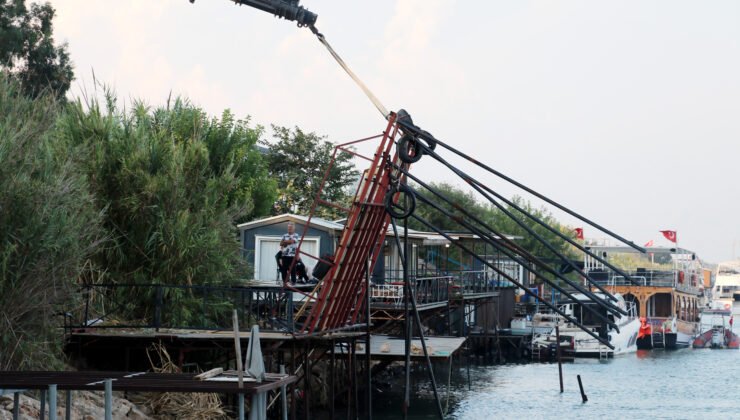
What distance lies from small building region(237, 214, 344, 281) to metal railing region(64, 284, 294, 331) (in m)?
8.92

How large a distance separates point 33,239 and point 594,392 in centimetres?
2897

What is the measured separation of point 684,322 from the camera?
71.2m

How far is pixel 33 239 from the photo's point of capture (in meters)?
18.8

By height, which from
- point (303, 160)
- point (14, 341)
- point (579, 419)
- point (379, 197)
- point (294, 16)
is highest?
point (303, 160)

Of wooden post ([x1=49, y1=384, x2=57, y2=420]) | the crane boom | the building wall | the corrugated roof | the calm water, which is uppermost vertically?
the crane boom

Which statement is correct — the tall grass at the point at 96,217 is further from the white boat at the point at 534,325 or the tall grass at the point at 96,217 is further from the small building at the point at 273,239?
the white boat at the point at 534,325

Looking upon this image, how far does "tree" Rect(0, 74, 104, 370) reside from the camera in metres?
18.4

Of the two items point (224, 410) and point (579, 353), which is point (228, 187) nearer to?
point (224, 410)

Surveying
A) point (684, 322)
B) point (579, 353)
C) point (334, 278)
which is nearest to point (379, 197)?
point (334, 278)

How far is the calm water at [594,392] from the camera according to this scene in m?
36.2

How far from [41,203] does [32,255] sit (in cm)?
93

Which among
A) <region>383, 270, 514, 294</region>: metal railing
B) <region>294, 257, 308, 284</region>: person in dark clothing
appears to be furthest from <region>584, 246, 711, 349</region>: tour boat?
<region>294, 257, 308, 284</region>: person in dark clothing

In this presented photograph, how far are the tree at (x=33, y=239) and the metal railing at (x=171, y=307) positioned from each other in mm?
2819

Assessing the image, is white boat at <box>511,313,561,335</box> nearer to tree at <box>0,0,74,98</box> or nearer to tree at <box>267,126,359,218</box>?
tree at <box>267,126,359,218</box>
